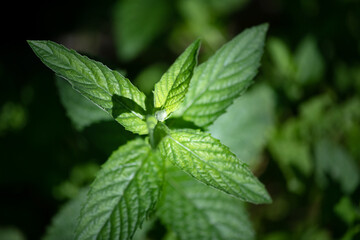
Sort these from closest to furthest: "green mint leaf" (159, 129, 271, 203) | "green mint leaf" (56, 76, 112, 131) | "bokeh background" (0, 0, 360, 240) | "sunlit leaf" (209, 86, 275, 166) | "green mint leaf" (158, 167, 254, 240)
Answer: "green mint leaf" (159, 129, 271, 203) < "green mint leaf" (158, 167, 254, 240) < "green mint leaf" (56, 76, 112, 131) < "sunlit leaf" (209, 86, 275, 166) < "bokeh background" (0, 0, 360, 240)

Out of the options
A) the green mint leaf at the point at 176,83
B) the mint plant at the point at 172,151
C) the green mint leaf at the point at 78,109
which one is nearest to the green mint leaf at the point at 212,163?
the mint plant at the point at 172,151

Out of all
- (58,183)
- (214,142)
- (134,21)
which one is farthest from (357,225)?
(134,21)

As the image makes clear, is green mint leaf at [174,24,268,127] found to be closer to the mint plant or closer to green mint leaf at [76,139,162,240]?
the mint plant

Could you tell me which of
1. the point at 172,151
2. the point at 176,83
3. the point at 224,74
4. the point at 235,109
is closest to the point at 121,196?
the point at 172,151

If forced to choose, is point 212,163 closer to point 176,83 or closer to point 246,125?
point 176,83

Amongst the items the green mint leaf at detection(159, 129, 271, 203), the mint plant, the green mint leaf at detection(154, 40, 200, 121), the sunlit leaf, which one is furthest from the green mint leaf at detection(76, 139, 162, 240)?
the sunlit leaf

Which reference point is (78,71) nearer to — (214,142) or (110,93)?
(110,93)
